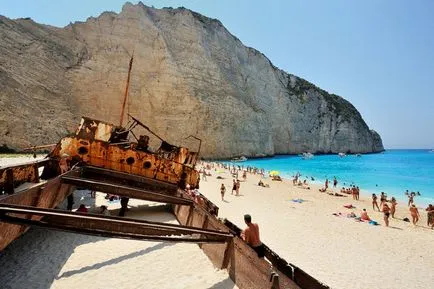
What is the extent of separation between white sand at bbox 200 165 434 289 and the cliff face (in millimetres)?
42801

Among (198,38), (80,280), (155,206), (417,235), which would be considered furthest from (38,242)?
(198,38)

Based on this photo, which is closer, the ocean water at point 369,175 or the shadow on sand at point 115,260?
the shadow on sand at point 115,260

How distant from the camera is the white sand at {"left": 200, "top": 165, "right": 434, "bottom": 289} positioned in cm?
920

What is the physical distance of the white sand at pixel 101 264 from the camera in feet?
21.8

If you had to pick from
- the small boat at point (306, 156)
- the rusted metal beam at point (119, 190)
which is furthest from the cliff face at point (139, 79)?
the rusted metal beam at point (119, 190)

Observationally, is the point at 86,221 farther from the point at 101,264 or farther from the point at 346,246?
the point at 346,246

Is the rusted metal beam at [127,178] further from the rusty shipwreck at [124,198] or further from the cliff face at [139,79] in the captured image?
the cliff face at [139,79]

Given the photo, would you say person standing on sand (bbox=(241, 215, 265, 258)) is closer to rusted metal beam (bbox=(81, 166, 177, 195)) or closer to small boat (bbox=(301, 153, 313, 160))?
rusted metal beam (bbox=(81, 166, 177, 195))

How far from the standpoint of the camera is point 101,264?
767cm

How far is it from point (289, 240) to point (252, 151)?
6310 centimetres

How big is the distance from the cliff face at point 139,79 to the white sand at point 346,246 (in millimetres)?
42801

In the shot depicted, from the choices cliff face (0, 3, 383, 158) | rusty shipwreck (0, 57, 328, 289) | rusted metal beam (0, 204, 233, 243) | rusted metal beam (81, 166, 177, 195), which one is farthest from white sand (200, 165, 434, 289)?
cliff face (0, 3, 383, 158)

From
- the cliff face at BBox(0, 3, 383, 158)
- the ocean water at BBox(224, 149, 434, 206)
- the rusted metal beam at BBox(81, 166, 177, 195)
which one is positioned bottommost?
the ocean water at BBox(224, 149, 434, 206)

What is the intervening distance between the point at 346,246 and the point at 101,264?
30.0 ft
